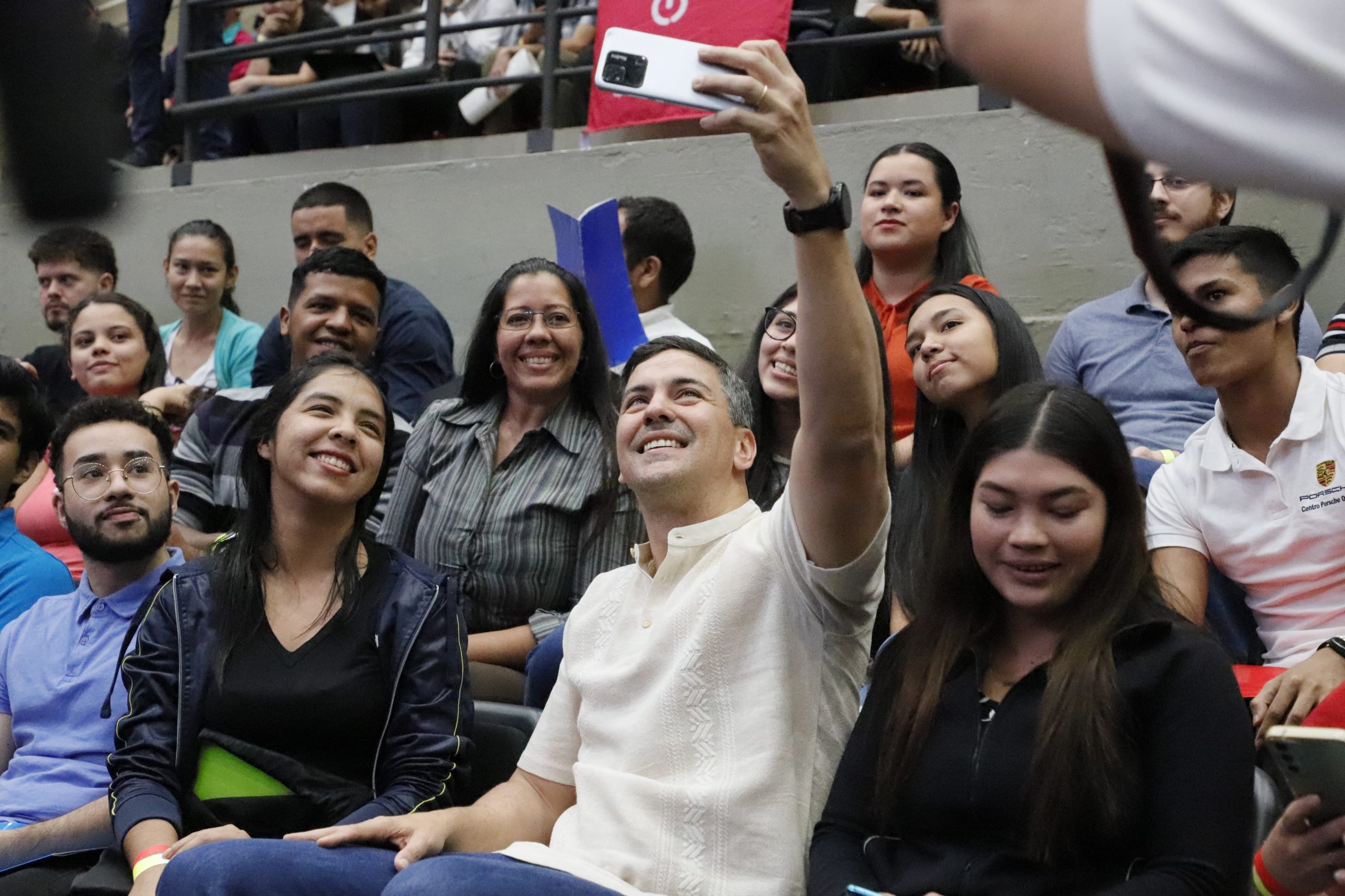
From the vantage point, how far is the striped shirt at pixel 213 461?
365 cm

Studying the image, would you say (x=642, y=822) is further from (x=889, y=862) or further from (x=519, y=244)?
(x=519, y=244)

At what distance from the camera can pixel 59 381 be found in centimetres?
472

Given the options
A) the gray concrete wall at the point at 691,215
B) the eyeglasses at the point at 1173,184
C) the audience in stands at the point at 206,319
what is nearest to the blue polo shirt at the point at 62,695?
the audience in stands at the point at 206,319

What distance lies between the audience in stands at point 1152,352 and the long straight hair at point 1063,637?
4.02 feet

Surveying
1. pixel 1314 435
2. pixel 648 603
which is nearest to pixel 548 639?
pixel 648 603

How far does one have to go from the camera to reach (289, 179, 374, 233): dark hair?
452cm

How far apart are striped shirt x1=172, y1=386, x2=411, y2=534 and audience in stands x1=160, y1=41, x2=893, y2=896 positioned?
59.9 inches

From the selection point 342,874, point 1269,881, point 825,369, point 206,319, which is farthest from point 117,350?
point 1269,881

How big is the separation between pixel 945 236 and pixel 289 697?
193 centimetres

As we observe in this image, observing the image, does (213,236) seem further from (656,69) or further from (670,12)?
(656,69)

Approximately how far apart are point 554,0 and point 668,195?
90 centimetres

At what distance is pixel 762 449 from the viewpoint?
3.01m

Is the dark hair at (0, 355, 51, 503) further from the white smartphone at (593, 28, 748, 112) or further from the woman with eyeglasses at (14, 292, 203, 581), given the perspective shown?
the white smartphone at (593, 28, 748, 112)

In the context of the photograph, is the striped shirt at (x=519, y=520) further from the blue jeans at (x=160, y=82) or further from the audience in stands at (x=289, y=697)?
the blue jeans at (x=160, y=82)
